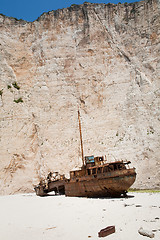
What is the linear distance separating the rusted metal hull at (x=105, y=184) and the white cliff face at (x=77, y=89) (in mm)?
6310

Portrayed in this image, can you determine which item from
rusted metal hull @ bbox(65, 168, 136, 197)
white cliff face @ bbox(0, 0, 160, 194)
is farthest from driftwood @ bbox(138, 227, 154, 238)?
white cliff face @ bbox(0, 0, 160, 194)

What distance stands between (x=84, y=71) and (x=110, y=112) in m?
7.17

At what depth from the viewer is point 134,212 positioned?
9023mm

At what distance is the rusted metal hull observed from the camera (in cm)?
1478

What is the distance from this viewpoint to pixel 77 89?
98.7 ft

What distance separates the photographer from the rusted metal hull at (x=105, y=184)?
14.8 meters

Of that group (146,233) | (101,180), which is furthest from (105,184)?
(146,233)

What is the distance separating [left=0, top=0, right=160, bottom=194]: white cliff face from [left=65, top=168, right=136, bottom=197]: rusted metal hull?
6.31 meters

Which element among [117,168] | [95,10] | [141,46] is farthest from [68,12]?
[117,168]

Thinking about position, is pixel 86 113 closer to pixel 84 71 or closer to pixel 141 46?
pixel 84 71

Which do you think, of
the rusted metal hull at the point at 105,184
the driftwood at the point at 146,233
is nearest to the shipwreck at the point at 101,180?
the rusted metal hull at the point at 105,184

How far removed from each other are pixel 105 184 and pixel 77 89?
17.0 m

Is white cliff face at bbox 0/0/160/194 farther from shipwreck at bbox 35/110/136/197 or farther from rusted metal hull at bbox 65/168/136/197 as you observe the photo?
rusted metal hull at bbox 65/168/136/197

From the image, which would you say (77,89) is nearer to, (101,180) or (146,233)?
(101,180)
